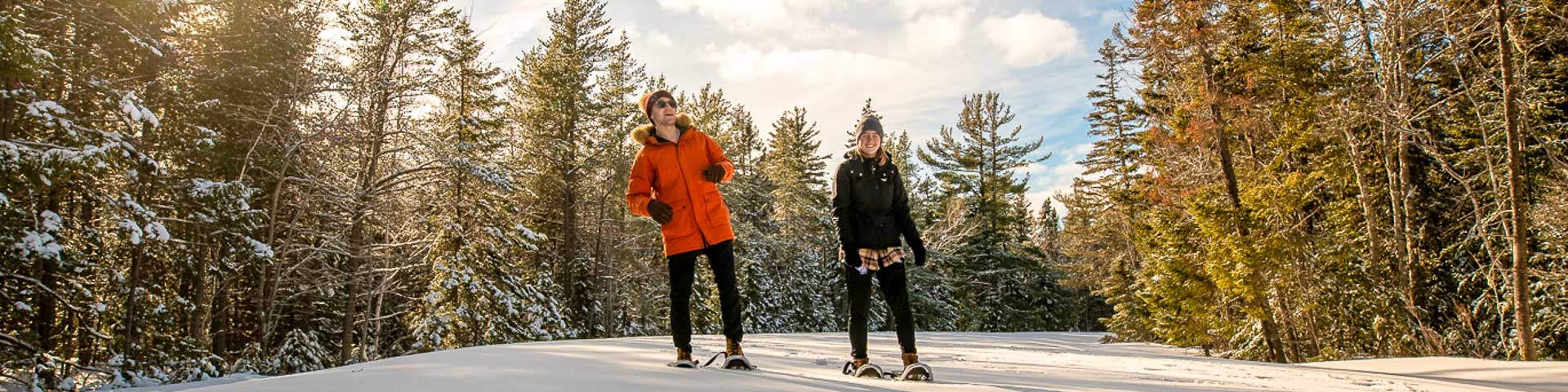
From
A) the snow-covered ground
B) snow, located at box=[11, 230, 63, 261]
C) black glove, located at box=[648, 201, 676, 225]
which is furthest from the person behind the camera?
snow, located at box=[11, 230, 63, 261]

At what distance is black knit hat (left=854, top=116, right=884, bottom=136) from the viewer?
4730 millimetres

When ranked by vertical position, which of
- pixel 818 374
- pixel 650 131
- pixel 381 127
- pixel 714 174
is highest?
pixel 381 127

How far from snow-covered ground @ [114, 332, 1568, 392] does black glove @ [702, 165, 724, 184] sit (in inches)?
45.1

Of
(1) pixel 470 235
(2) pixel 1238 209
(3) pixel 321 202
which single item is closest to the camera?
(2) pixel 1238 209

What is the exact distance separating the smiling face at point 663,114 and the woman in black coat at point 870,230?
1129 mm

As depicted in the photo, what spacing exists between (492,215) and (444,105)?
377 cm

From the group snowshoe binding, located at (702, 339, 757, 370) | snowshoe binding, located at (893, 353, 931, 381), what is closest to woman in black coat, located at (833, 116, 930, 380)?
snowshoe binding, located at (893, 353, 931, 381)

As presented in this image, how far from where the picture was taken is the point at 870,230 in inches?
178

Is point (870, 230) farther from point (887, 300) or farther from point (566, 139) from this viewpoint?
point (566, 139)

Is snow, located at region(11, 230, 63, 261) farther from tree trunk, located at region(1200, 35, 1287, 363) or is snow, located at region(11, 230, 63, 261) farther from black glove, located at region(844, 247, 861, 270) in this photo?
tree trunk, located at region(1200, 35, 1287, 363)

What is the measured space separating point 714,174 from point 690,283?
690 millimetres

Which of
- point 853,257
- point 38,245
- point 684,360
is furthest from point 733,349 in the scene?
point 38,245

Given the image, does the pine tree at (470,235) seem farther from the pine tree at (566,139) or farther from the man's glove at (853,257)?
the man's glove at (853,257)

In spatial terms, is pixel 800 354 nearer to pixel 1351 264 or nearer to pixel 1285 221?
pixel 1285 221
